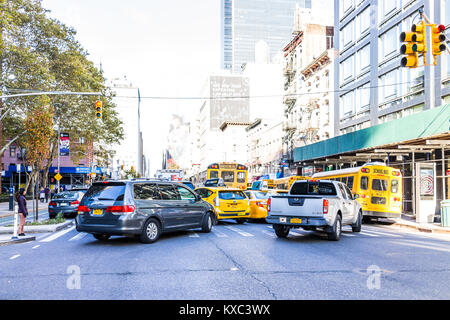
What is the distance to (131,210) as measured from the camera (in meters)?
11.5

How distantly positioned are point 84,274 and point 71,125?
123ft

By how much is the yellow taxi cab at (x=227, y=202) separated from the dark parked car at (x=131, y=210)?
4.78m

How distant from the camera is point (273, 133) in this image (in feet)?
202

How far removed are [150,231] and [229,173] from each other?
25048mm

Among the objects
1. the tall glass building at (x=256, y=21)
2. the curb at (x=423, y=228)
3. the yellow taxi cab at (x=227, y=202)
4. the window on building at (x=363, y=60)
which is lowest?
the curb at (x=423, y=228)

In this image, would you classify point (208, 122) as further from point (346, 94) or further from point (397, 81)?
point (397, 81)

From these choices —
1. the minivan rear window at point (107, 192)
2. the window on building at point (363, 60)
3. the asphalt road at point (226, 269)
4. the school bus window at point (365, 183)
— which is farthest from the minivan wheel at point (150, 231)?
the window on building at point (363, 60)

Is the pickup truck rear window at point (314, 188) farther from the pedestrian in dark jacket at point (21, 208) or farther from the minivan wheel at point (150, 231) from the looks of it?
the pedestrian in dark jacket at point (21, 208)

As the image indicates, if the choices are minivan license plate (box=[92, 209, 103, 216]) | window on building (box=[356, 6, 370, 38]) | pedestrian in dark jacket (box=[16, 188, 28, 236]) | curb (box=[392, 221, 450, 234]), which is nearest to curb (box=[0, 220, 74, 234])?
pedestrian in dark jacket (box=[16, 188, 28, 236])

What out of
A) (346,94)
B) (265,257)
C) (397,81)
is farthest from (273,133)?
(265,257)

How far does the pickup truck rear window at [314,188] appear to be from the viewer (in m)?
13.9

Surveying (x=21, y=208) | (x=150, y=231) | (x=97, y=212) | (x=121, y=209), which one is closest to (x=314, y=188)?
(x=150, y=231)

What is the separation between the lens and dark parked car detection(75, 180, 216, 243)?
454 inches

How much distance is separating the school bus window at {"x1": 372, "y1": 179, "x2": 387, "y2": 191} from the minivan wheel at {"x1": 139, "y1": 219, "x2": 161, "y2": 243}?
11.8 metres
